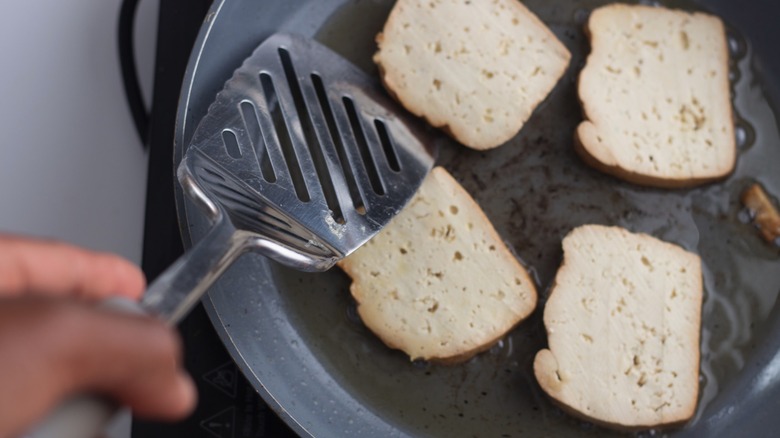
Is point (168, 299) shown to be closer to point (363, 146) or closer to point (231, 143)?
point (231, 143)

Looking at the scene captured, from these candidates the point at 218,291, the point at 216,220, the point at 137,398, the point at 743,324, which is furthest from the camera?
the point at 743,324

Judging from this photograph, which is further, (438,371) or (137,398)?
(438,371)

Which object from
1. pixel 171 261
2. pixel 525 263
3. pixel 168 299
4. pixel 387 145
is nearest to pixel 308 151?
pixel 387 145

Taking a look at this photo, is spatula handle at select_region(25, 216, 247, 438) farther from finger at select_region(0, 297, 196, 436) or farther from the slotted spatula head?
the slotted spatula head

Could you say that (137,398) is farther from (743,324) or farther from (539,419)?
(743,324)

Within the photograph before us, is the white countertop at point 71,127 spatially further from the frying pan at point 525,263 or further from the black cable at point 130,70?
the frying pan at point 525,263

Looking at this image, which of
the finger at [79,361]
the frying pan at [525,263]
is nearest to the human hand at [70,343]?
the finger at [79,361]

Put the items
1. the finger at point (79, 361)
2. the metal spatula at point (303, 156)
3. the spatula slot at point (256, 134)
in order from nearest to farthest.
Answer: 1. the finger at point (79, 361)
2. the metal spatula at point (303, 156)
3. the spatula slot at point (256, 134)

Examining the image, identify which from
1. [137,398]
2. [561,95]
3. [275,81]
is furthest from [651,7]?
[137,398]

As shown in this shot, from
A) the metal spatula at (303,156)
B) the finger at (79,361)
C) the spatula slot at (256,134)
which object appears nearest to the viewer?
the finger at (79,361)
